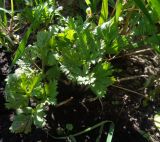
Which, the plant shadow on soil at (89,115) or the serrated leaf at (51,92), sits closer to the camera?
the serrated leaf at (51,92)

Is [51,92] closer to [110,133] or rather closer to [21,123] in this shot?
[21,123]

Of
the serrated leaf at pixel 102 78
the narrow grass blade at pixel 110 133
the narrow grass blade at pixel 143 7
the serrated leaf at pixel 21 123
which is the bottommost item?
the narrow grass blade at pixel 110 133

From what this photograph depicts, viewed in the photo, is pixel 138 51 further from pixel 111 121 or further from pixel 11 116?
pixel 11 116

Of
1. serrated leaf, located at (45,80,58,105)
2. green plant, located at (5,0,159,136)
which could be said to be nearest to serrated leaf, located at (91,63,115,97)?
green plant, located at (5,0,159,136)

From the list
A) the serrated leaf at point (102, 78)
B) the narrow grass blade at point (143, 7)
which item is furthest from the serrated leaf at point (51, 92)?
the narrow grass blade at point (143, 7)

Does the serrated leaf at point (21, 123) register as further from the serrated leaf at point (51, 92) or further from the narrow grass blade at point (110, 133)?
the narrow grass blade at point (110, 133)

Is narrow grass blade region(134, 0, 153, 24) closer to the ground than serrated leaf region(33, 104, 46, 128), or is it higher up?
higher up

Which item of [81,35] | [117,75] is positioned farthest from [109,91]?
[81,35]

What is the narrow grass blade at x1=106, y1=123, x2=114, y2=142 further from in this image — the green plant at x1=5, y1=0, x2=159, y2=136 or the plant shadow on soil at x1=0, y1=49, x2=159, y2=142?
the green plant at x1=5, y1=0, x2=159, y2=136
